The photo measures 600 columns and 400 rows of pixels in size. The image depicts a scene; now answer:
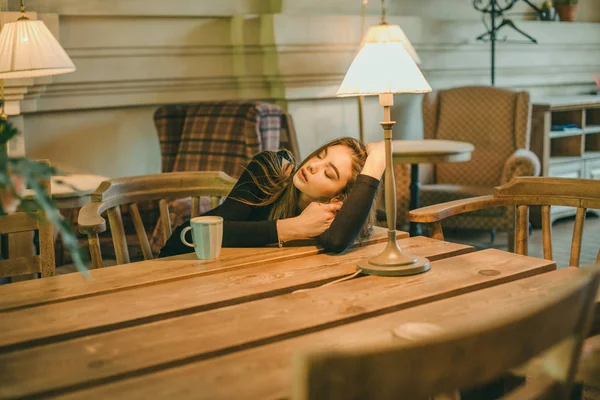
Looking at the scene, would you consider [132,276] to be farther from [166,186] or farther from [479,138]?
[479,138]

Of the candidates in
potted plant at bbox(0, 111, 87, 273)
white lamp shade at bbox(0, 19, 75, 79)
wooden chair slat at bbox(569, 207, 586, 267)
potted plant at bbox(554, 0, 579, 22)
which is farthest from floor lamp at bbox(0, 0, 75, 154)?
potted plant at bbox(554, 0, 579, 22)

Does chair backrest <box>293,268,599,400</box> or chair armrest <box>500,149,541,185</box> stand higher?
chair backrest <box>293,268,599,400</box>

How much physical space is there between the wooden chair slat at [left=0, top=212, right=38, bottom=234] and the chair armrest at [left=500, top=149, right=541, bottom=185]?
3.16 metres

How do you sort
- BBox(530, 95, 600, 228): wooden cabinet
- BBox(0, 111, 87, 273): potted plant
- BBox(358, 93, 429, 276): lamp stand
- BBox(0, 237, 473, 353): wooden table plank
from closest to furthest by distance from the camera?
BBox(0, 111, 87, 273): potted plant, BBox(0, 237, 473, 353): wooden table plank, BBox(358, 93, 429, 276): lamp stand, BBox(530, 95, 600, 228): wooden cabinet

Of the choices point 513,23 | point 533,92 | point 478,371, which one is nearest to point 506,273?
point 478,371

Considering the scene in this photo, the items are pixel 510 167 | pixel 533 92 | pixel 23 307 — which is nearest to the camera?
pixel 23 307

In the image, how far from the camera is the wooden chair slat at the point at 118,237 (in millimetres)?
2248

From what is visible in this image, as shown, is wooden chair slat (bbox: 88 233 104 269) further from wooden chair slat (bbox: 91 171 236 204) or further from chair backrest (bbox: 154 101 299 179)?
chair backrest (bbox: 154 101 299 179)

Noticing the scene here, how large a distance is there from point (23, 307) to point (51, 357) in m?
0.31

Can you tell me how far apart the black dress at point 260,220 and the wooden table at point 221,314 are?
0.05m

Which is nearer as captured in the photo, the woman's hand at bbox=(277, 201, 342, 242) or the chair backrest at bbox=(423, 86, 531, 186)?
the woman's hand at bbox=(277, 201, 342, 242)

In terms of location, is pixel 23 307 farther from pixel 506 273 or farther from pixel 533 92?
pixel 533 92

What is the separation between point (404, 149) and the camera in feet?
13.4

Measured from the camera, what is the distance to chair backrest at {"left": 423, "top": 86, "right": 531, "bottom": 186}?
4840mm
